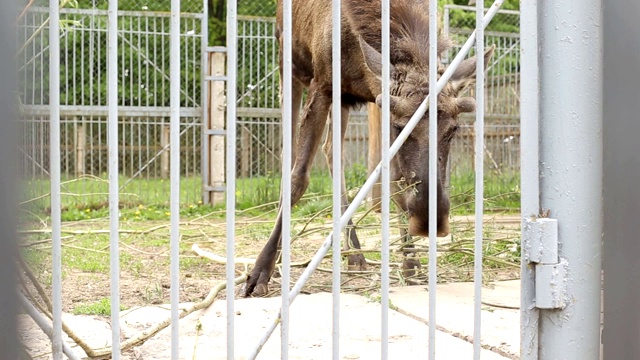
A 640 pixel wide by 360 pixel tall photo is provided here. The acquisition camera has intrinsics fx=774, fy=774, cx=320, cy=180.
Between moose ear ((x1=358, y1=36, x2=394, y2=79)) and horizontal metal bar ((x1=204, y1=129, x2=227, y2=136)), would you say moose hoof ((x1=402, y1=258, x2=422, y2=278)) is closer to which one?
moose ear ((x1=358, y1=36, x2=394, y2=79))

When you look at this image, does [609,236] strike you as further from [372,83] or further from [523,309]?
[372,83]

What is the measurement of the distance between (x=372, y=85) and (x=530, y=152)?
10.1 feet

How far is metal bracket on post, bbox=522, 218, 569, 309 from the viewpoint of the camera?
97.3 inches

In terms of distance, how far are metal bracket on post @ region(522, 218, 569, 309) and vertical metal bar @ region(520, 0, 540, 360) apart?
0.04 m

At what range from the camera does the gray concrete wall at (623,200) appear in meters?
2.09

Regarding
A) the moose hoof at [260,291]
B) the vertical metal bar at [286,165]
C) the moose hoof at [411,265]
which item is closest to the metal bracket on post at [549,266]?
the vertical metal bar at [286,165]

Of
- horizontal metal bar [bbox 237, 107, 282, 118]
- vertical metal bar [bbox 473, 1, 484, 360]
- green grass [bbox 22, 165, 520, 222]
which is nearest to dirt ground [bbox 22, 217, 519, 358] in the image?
vertical metal bar [bbox 473, 1, 484, 360]

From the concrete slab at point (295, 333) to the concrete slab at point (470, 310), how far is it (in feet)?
0.31

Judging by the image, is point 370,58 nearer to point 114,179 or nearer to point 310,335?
point 310,335

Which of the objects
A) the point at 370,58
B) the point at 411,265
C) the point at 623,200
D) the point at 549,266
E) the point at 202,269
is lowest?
the point at 202,269

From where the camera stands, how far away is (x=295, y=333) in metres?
3.85

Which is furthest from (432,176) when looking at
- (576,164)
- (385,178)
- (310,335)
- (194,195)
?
(194,195)

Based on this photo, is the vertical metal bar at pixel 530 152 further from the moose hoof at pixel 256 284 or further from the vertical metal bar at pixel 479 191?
the moose hoof at pixel 256 284

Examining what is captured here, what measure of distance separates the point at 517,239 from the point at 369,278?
140 centimetres
